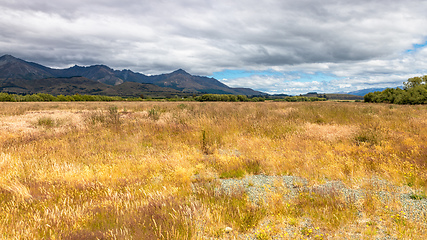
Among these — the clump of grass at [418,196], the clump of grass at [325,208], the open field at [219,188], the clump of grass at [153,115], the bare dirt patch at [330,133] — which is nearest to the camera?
the open field at [219,188]

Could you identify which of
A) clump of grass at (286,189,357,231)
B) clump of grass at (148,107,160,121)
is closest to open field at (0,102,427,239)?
clump of grass at (286,189,357,231)

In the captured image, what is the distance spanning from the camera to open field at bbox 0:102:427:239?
3.54 metres

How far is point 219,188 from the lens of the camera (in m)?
5.14

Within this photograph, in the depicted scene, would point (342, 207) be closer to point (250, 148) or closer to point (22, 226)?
point (250, 148)

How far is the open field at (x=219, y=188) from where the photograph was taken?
354cm

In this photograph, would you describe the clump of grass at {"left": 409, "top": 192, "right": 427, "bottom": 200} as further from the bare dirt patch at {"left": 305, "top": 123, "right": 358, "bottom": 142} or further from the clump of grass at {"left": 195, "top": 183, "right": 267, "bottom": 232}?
the bare dirt patch at {"left": 305, "top": 123, "right": 358, "bottom": 142}

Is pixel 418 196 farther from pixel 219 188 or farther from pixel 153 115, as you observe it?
pixel 153 115

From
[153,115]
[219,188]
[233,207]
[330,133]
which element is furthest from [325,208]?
[153,115]

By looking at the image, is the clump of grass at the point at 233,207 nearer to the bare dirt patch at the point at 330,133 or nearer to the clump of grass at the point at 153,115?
the bare dirt patch at the point at 330,133

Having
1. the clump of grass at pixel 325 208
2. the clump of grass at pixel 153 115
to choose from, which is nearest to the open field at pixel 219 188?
the clump of grass at pixel 325 208

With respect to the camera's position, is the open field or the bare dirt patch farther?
the bare dirt patch

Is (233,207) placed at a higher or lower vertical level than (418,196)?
lower

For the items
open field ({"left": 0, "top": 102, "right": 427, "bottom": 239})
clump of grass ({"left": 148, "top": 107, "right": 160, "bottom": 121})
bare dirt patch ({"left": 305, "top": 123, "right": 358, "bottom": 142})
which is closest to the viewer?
open field ({"left": 0, "top": 102, "right": 427, "bottom": 239})

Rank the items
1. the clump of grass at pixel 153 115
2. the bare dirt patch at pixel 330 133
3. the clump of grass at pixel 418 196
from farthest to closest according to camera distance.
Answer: the clump of grass at pixel 153 115
the bare dirt patch at pixel 330 133
the clump of grass at pixel 418 196
